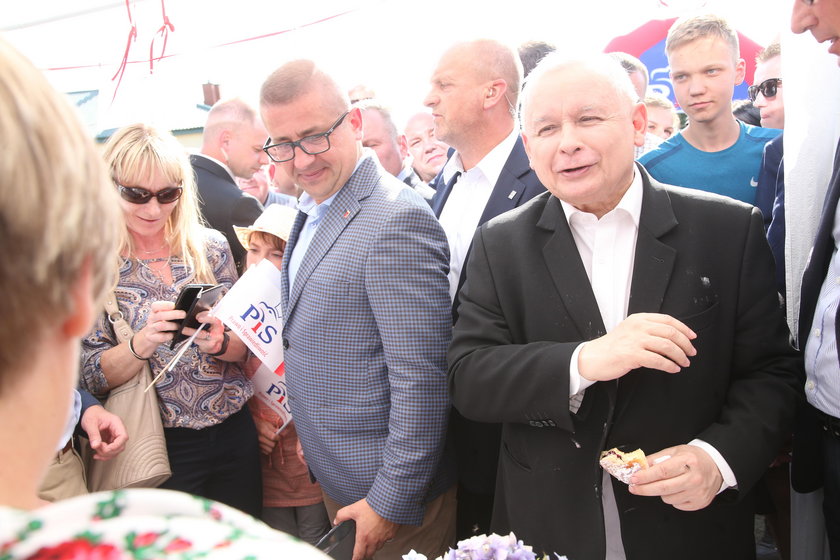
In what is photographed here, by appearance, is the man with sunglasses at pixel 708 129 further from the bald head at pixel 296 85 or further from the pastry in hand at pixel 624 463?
the pastry in hand at pixel 624 463

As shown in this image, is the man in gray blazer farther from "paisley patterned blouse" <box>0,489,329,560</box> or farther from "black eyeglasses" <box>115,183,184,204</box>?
"paisley patterned blouse" <box>0,489,329,560</box>

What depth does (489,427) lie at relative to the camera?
2527mm

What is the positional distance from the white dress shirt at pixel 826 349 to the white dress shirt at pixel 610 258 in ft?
1.95

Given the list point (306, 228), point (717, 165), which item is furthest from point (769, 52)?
point (306, 228)

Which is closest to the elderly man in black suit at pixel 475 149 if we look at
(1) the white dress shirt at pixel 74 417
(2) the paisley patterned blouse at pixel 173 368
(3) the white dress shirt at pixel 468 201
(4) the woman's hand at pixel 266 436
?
(3) the white dress shirt at pixel 468 201

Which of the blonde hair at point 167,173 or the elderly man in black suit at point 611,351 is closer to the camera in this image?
the elderly man in black suit at point 611,351

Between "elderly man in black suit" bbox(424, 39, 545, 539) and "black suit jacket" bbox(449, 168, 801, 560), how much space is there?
78 centimetres

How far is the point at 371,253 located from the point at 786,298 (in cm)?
144

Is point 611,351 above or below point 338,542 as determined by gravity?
above

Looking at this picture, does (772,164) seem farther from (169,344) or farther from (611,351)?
(169,344)

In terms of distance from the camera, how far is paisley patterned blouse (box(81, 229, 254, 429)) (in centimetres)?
269

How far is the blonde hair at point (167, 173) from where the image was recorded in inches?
108

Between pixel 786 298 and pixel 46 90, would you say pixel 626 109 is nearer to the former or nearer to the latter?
pixel 786 298

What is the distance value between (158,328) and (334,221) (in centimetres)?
83
